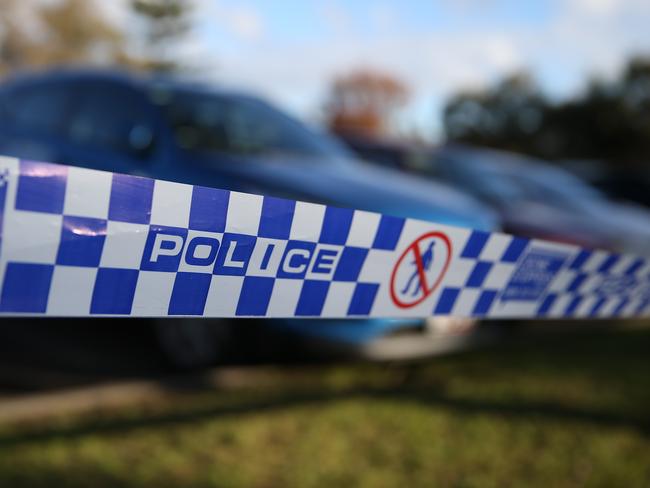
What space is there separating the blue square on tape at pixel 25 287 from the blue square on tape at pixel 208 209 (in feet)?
0.77

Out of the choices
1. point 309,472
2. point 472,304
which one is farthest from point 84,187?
point 309,472

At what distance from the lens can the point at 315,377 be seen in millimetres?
3656

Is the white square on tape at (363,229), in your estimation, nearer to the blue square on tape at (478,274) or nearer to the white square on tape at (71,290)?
the blue square on tape at (478,274)

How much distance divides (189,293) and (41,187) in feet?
0.96

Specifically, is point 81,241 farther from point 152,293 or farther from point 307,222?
point 307,222

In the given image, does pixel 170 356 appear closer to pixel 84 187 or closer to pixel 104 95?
pixel 104 95

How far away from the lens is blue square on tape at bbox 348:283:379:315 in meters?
1.36

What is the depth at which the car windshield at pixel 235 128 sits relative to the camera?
3605mm

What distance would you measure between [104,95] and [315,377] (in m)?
1.98

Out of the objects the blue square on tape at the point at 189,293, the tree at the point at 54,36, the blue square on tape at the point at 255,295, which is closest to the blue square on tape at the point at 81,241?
the blue square on tape at the point at 189,293

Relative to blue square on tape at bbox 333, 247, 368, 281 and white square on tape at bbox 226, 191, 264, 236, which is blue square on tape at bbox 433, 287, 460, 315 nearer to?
blue square on tape at bbox 333, 247, 368, 281

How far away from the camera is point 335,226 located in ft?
4.16

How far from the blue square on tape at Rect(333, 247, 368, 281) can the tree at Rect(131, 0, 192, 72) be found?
7020mm

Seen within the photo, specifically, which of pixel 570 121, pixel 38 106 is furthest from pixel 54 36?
pixel 570 121
